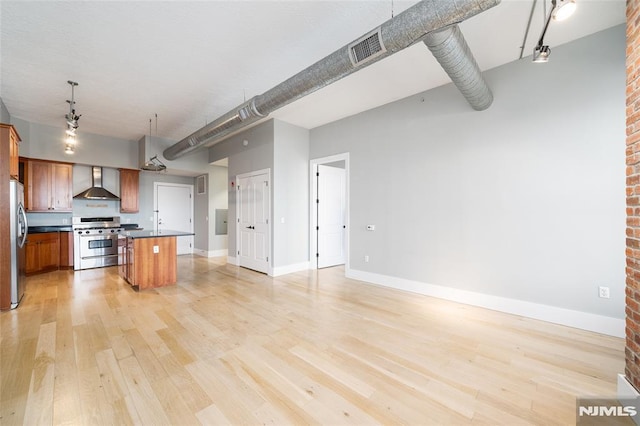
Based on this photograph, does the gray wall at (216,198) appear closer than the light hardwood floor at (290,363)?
No

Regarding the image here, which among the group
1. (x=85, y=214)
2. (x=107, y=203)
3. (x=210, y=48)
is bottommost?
(x=85, y=214)

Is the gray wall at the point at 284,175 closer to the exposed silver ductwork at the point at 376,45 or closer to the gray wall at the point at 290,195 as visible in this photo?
the gray wall at the point at 290,195

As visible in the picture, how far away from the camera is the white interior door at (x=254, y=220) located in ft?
17.9

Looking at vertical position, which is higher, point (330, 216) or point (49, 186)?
point (49, 186)

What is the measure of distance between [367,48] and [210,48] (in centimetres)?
191

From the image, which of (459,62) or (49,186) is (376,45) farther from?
(49,186)

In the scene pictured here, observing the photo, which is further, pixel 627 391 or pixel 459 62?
pixel 459 62

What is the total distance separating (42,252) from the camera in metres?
5.45

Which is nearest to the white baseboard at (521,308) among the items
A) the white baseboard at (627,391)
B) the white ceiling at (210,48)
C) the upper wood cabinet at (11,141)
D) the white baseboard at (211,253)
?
the white baseboard at (627,391)

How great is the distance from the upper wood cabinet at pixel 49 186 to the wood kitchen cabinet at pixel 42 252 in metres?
0.62

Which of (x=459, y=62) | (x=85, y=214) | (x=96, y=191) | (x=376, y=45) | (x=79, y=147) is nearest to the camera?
(x=376, y=45)

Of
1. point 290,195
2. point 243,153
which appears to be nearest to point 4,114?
point 243,153

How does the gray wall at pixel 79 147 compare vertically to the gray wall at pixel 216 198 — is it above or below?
above

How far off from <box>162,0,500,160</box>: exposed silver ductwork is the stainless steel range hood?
4.95m
